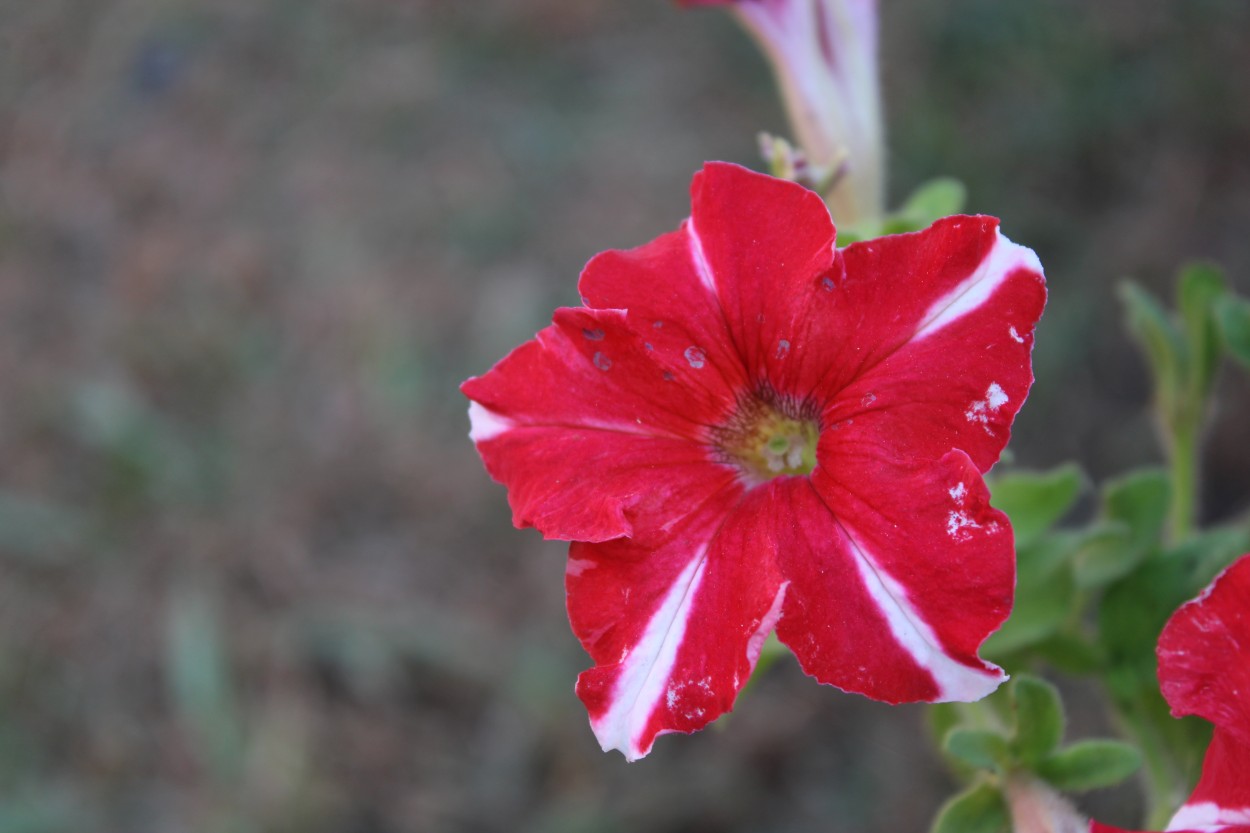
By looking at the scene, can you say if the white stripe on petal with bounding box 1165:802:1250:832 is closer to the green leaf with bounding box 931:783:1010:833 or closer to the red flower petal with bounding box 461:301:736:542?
the green leaf with bounding box 931:783:1010:833

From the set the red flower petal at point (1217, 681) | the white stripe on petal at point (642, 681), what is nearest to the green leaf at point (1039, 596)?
the red flower petal at point (1217, 681)

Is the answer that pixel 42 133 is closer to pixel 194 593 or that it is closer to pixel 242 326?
pixel 242 326

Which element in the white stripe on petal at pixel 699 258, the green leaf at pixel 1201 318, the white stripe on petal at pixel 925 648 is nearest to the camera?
the white stripe on petal at pixel 925 648

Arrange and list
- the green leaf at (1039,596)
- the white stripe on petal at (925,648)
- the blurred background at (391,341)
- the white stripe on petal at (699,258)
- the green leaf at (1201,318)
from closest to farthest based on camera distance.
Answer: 1. the white stripe on petal at (925,648)
2. the white stripe on petal at (699,258)
3. the green leaf at (1039,596)
4. the green leaf at (1201,318)
5. the blurred background at (391,341)

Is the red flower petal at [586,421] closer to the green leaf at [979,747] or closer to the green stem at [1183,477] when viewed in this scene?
the green leaf at [979,747]

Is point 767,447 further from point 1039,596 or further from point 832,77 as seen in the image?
point 832,77

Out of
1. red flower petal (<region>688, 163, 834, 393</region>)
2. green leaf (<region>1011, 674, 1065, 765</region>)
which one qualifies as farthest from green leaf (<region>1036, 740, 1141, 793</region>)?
red flower petal (<region>688, 163, 834, 393</region>)

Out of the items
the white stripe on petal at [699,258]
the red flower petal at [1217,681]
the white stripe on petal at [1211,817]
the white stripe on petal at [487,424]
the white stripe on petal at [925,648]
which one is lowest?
the white stripe on petal at [1211,817]
